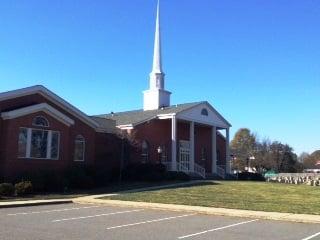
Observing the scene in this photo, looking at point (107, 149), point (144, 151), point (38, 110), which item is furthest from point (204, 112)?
point (38, 110)

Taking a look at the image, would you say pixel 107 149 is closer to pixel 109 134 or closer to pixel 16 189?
pixel 109 134

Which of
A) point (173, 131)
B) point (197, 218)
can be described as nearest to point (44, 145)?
point (173, 131)

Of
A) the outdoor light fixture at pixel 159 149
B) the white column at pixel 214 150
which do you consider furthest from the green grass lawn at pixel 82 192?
the white column at pixel 214 150

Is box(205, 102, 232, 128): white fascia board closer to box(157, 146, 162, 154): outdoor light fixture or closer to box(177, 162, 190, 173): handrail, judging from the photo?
box(177, 162, 190, 173): handrail

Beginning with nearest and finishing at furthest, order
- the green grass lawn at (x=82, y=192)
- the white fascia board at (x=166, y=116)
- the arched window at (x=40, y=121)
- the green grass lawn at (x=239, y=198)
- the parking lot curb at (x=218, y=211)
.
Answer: the parking lot curb at (x=218, y=211) → the green grass lawn at (x=239, y=198) → the green grass lawn at (x=82, y=192) → the arched window at (x=40, y=121) → the white fascia board at (x=166, y=116)

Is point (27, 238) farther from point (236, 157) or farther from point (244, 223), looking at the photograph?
point (236, 157)

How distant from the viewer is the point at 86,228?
15.0 m

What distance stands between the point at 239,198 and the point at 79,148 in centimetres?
1487

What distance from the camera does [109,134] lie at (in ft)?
136

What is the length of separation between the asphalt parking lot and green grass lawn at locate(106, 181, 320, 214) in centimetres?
341

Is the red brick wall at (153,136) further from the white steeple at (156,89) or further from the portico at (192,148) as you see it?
the white steeple at (156,89)

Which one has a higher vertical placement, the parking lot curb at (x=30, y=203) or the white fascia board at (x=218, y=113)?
the white fascia board at (x=218, y=113)

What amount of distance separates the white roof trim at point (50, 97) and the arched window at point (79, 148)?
1.37 metres

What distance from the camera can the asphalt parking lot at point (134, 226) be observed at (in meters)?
13.8
